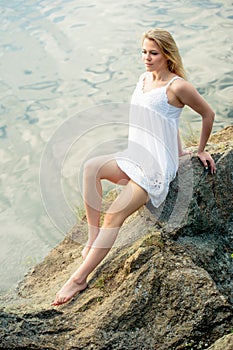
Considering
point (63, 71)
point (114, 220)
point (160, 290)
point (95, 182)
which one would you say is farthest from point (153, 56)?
point (63, 71)

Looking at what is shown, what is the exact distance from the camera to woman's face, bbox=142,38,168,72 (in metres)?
3.56

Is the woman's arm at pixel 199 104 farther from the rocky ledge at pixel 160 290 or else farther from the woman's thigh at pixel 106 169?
the woman's thigh at pixel 106 169

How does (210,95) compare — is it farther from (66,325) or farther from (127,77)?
(66,325)

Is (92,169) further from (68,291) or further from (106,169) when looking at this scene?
(68,291)

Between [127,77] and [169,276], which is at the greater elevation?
[169,276]

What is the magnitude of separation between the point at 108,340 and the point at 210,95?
6111 millimetres

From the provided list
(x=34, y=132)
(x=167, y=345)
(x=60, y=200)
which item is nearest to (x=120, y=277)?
(x=167, y=345)

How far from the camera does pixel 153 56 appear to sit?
11.8ft

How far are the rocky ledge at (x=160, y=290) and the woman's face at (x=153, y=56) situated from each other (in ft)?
1.98

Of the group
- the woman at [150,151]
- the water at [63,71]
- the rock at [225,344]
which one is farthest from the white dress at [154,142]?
the water at [63,71]

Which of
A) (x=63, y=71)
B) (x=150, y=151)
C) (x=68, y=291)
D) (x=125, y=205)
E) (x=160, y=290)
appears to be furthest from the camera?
(x=63, y=71)

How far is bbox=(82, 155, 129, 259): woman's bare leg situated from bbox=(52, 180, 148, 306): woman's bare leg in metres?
0.12

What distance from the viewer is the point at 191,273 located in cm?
299

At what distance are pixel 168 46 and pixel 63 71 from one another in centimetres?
621
